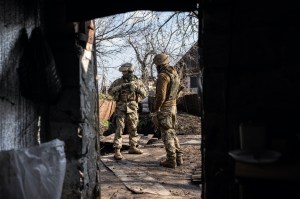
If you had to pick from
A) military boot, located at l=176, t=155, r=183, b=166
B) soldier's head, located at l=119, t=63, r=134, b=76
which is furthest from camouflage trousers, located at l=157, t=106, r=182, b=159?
soldier's head, located at l=119, t=63, r=134, b=76

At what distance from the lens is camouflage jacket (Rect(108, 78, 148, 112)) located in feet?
24.9

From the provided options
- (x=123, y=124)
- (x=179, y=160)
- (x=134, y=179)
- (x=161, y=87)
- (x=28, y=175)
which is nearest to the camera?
(x=28, y=175)

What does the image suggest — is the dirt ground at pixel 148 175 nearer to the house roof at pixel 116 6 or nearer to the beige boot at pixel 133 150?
the beige boot at pixel 133 150

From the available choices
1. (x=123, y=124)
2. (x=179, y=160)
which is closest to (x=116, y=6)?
(x=179, y=160)

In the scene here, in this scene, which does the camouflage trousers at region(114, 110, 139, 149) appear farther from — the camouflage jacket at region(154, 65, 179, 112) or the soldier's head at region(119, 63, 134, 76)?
the camouflage jacket at region(154, 65, 179, 112)

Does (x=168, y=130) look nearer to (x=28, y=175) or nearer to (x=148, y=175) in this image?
(x=148, y=175)

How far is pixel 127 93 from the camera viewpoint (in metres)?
7.60

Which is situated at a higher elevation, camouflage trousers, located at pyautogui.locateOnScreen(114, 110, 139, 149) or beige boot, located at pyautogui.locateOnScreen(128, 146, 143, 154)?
camouflage trousers, located at pyautogui.locateOnScreen(114, 110, 139, 149)

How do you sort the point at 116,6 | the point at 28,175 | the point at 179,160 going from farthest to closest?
the point at 179,160, the point at 116,6, the point at 28,175

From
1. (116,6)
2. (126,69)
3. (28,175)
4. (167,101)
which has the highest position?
(116,6)

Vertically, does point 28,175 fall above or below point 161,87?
below

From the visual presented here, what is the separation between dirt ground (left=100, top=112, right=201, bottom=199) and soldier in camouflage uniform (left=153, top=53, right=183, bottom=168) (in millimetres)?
447

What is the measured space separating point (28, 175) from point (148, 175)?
3.66 metres

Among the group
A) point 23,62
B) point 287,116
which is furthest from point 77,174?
point 287,116
